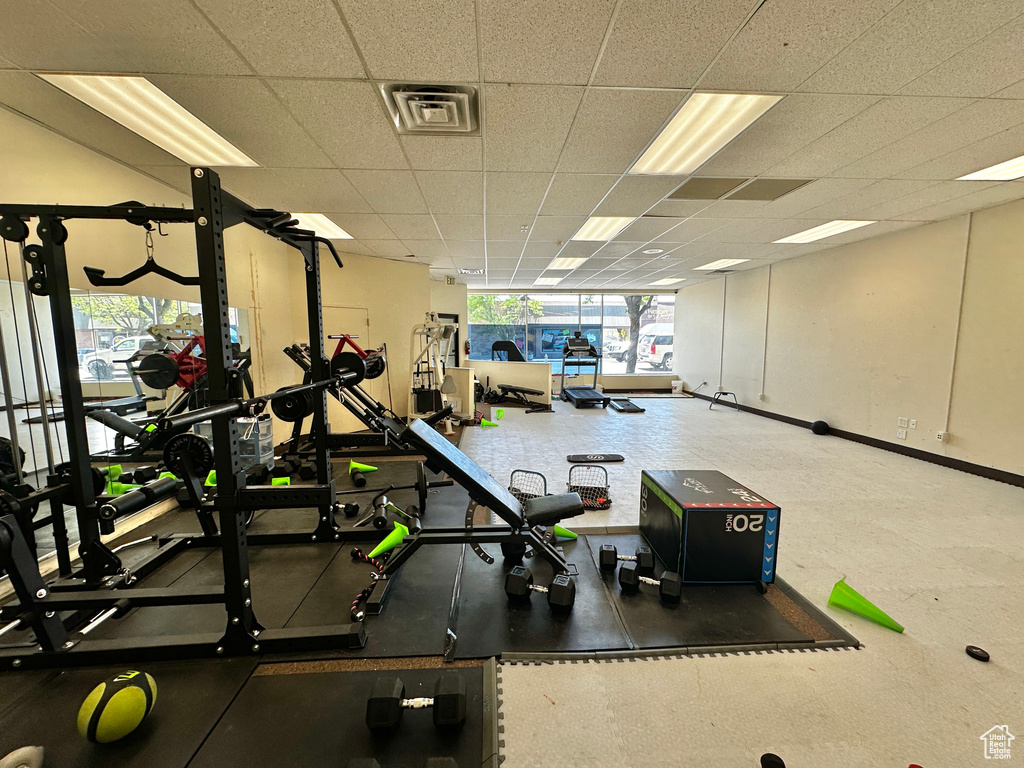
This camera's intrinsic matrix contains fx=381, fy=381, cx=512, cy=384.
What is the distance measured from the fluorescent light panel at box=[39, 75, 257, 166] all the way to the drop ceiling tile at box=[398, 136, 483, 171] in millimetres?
1190

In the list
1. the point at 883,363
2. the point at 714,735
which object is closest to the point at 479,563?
the point at 714,735

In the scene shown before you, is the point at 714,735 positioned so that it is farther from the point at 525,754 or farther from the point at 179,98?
the point at 179,98

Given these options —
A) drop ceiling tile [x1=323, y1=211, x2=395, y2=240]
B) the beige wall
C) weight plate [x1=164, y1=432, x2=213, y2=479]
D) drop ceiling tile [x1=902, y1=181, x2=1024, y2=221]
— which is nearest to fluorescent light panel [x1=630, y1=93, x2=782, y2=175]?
drop ceiling tile [x1=323, y1=211, x2=395, y2=240]

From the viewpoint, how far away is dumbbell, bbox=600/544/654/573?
2188 millimetres

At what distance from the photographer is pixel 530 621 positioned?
1885mm

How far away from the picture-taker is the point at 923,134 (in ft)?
7.90

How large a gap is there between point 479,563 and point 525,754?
45.6 inches

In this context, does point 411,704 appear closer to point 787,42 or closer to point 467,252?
point 787,42

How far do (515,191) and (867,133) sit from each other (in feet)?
7.90

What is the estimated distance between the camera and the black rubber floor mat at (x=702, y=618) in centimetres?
177

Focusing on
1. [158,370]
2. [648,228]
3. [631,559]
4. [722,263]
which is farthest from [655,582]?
[722,263]

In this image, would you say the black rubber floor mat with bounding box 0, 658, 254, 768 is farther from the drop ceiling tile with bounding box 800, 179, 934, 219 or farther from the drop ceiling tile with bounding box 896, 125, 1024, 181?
the drop ceiling tile with bounding box 800, 179, 934, 219

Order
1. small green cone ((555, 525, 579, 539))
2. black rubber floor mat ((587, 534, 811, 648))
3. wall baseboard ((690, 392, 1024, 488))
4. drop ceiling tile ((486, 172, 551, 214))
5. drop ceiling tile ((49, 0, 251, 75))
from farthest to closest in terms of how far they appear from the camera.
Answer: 1. wall baseboard ((690, 392, 1024, 488))
2. drop ceiling tile ((486, 172, 551, 214))
3. small green cone ((555, 525, 579, 539))
4. black rubber floor mat ((587, 534, 811, 648))
5. drop ceiling tile ((49, 0, 251, 75))

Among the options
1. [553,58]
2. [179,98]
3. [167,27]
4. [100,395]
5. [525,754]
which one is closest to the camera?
[525,754]
